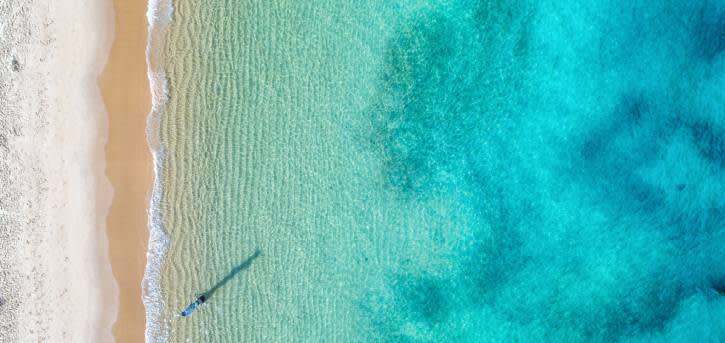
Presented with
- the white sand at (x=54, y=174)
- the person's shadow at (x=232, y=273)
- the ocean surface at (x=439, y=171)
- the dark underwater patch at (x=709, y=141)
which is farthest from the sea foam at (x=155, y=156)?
the dark underwater patch at (x=709, y=141)

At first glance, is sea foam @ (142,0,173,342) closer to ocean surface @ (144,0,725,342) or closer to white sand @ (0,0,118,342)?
ocean surface @ (144,0,725,342)

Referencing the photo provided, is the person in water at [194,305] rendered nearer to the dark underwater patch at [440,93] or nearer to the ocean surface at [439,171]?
the ocean surface at [439,171]

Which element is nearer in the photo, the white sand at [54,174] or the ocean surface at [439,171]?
the white sand at [54,174]

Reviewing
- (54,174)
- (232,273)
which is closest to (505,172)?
(232,273)

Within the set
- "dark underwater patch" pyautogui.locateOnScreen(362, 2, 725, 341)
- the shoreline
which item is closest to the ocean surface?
"dark underwater patch" pyautogui.locateOnScreen(362, 2, 725, 341)

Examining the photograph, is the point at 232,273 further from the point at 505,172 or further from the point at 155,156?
the point at 505,172

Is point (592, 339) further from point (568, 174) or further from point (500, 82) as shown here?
point (500, 82)

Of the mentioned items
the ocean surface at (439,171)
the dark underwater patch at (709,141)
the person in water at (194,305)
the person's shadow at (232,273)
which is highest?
the dark underwater patch at (709,141)

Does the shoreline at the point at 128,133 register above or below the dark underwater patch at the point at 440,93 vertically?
below
